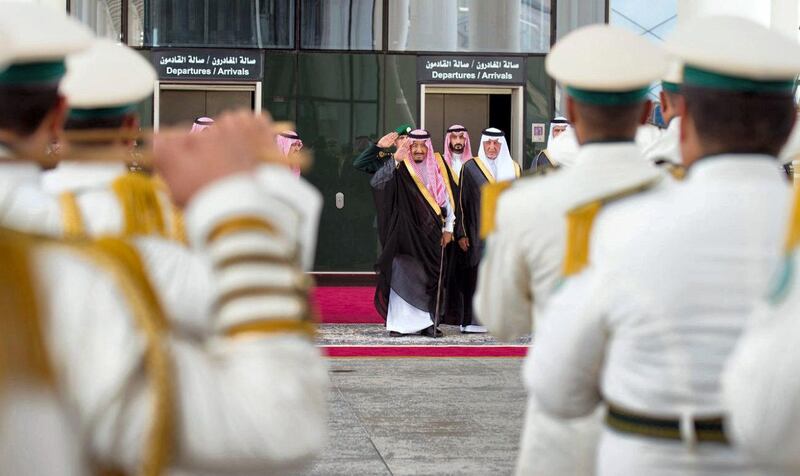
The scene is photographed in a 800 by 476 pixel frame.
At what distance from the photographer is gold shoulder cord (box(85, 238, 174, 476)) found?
5.50 ft

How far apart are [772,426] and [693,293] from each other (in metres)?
0.50

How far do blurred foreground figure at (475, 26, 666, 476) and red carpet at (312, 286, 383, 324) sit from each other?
36.4 ft

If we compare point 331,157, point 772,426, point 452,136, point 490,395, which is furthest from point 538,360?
point 331,157

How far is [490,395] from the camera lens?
34.0 feet

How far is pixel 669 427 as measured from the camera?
Answer: 2.76 m

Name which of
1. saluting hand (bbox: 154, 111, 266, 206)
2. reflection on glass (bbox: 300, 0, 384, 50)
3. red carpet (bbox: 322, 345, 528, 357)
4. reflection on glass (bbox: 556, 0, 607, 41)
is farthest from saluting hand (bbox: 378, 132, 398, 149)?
saluting hand (bbox: 154, 111, 266, 206)

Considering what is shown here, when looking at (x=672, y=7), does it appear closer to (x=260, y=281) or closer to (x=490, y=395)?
(x=490, y=395)

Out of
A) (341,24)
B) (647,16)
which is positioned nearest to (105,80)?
(341,24)

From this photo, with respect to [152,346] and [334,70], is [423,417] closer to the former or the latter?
[152,346]

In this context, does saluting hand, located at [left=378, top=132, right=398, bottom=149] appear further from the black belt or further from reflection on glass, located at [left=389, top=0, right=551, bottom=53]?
the black belt

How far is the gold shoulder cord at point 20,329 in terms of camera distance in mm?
1607

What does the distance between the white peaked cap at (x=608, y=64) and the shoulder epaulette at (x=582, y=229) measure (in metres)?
0.33

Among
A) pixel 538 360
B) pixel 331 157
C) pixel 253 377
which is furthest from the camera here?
pixel 331 157

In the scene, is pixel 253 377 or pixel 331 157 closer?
pixel 253 377
